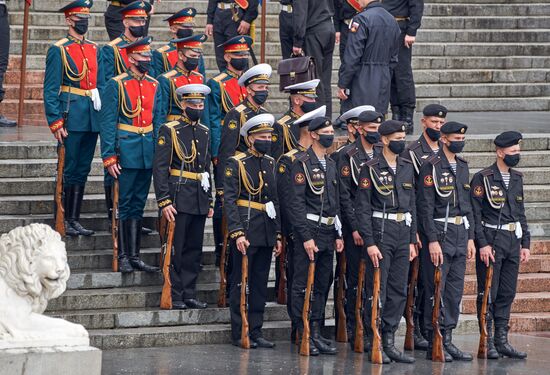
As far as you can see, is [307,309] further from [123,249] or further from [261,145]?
[123,249]

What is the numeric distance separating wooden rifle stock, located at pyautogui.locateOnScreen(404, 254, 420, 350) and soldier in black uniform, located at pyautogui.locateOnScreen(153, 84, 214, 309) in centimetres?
183

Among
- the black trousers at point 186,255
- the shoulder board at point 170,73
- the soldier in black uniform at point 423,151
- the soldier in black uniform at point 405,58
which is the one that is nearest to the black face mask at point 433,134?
the soldier in black uniform at point 423,151

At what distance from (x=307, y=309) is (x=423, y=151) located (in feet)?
6.16

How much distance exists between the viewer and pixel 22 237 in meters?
11.0

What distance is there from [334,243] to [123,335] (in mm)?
2020

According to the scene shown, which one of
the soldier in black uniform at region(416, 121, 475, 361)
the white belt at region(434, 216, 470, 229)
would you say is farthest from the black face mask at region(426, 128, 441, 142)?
the white belt at region(434, 216, 470, 229)

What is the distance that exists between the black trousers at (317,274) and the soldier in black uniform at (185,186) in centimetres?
90

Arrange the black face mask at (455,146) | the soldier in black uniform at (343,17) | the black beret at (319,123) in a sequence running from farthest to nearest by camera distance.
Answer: the soldier in black uniform at (343,17), the black face mask at (455,146), the black beret at (319,123)

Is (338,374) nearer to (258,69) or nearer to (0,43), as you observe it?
(258,69)

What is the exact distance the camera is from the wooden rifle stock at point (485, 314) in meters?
14.2

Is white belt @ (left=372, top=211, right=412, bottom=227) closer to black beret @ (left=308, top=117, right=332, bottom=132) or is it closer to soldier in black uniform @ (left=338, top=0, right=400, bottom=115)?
black beret @ (left=308, top=117, right=332, bottom=132)

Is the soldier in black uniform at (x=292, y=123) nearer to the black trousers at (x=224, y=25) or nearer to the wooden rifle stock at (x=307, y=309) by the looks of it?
the wooden rifle stock at (x=307, y=309)

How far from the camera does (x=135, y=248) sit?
14.6m

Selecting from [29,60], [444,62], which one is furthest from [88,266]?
[444,62]
